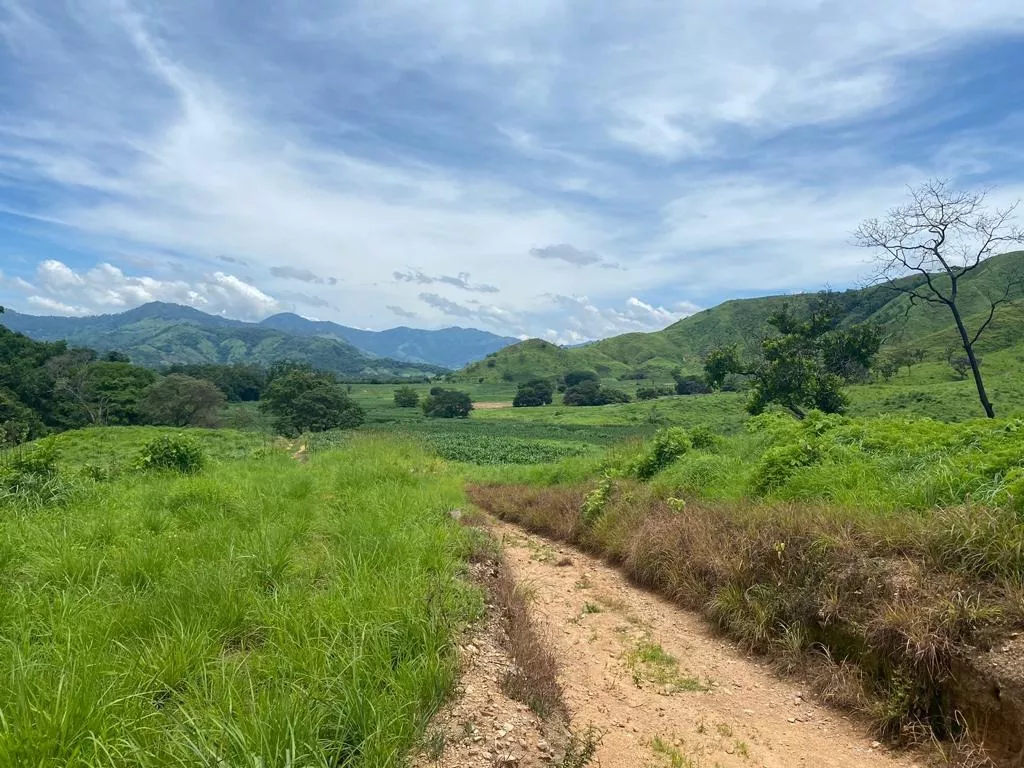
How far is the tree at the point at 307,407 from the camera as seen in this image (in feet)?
230

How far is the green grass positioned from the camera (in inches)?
116

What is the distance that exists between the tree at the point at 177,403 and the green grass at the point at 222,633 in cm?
6173

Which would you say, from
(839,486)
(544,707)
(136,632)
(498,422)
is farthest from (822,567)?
(498,422)

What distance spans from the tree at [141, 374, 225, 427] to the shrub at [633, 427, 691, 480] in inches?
2375

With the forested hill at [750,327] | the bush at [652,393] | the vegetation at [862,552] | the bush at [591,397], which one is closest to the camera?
the vegetation at [862,552]

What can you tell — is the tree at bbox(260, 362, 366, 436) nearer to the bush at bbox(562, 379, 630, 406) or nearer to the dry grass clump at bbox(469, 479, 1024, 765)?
the bush at bbox(562, 379, 630, 406)

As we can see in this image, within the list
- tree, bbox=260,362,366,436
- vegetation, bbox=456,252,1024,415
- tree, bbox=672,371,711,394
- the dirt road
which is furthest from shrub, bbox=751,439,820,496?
tree, bbox=672,371,711,394

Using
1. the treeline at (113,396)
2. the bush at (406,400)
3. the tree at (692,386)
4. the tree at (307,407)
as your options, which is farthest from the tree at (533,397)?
the treeline at (113,396)

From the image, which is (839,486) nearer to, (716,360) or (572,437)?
(716,360)

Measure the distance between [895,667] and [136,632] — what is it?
6.26 metres

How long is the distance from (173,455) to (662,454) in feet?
36.2

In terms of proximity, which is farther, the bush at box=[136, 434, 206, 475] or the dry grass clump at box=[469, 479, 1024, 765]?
the bush at box=[136, 434, 206, 475]

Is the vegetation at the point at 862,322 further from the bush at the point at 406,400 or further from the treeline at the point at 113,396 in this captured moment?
the treeline at the point at 113,396

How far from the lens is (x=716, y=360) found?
29000 mm
